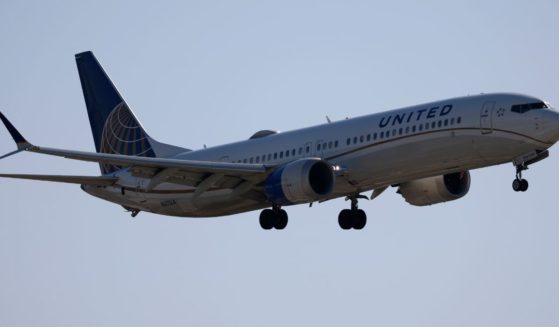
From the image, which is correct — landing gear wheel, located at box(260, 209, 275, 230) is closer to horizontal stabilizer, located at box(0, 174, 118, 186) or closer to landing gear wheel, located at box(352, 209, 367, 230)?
landing gear wheel, located at box(352, 209, 367, 230)

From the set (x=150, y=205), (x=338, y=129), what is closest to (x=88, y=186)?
(x=150, y=205)

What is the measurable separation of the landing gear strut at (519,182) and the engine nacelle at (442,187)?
7.15 metres

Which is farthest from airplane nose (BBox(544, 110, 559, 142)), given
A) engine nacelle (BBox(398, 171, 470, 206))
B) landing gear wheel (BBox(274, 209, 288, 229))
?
landing gear wheel (BBox(274, 209, 288, 229))

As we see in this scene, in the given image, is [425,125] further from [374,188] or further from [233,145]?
[233,145]

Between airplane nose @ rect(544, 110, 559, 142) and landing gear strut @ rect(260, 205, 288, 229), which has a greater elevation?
airplane nose @ rect(544, 110, 559, 142)

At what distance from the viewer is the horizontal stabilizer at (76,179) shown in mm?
61600

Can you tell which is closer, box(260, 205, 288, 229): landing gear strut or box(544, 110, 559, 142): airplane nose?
box(544, 110, 559, 142): airplane nose

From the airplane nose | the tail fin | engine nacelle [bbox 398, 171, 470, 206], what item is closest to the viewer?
the airplane nose

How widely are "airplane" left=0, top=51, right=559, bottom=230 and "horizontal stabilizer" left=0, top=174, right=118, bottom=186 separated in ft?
0.21

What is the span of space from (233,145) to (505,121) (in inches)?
561

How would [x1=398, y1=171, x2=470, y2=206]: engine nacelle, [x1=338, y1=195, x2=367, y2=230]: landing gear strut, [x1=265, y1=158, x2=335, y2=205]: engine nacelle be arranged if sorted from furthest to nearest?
[x1=338, y1=195, x2=367, y2=230]: landing gear strut
[x1=398, y1=171, x2=470, y2=206]: engine nacelle
[x1=265, y1=158, x2=335, y2=205]: engine nacelle

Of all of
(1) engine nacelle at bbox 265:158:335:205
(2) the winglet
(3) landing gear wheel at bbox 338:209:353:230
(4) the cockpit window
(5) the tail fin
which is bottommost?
(2) the winglet

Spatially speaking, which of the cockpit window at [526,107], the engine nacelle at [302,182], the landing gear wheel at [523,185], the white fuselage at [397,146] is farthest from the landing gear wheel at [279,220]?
the cockpit window at [526,107]

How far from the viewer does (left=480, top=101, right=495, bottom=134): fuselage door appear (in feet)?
188
